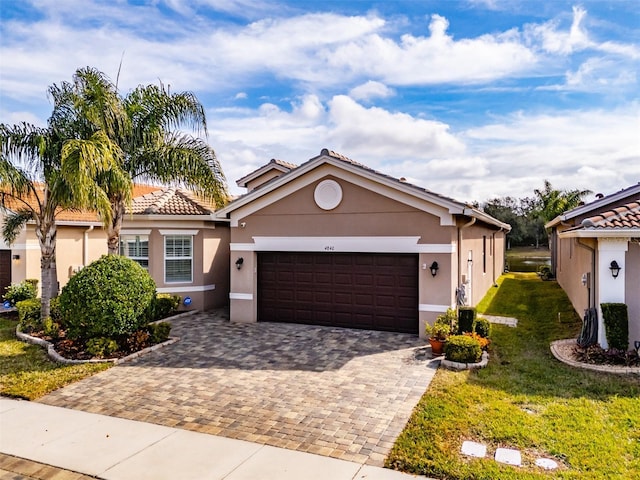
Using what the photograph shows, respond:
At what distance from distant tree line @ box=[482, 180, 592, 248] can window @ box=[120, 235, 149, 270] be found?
2812 cm

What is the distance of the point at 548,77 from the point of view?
43.1ft

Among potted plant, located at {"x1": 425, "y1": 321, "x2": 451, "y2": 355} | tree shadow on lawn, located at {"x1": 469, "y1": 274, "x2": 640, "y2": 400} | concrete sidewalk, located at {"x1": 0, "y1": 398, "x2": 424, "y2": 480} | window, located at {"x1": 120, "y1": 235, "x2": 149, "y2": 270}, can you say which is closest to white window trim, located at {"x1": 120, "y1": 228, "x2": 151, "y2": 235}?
window, located at {"x1": 120, "y1": 235, "x2": 149, "y2": 270}

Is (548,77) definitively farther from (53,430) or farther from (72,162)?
(53,430)

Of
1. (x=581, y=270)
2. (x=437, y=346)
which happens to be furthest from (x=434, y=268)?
(x=581, y=270)

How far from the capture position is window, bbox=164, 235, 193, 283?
16734 mm

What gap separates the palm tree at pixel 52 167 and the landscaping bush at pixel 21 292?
5452 millimetres

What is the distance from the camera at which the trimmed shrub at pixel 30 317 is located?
1370 centimetres

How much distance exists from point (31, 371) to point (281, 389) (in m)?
6.05

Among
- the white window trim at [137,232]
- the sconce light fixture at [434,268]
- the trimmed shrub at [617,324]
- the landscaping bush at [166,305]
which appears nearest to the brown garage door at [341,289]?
the sconce light fixture at [434,268]

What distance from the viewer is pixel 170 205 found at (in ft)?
56.5

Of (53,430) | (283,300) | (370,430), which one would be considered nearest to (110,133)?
(283,300)

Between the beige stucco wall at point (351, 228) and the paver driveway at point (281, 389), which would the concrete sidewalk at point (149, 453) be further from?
the beige stucco wall at point (351, 228)

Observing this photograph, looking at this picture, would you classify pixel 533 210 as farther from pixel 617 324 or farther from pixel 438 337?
pixel 438 337

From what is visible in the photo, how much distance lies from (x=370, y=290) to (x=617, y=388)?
6.65 meters
